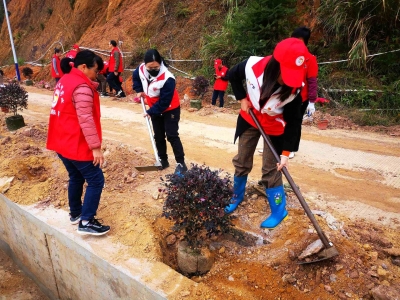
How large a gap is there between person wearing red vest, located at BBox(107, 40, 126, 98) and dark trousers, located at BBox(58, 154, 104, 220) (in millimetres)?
7630

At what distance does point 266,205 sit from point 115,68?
806 cm

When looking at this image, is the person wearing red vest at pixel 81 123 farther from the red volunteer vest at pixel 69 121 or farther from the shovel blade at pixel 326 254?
the shovel blade at pixel 326 254

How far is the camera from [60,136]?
2.87 metres

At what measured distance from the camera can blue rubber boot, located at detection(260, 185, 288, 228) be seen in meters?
3.01

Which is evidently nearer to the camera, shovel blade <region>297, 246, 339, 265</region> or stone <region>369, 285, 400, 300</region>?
stone <region>369, 285, 400, 300</region>

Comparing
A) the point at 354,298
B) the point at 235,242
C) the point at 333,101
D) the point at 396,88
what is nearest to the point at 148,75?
the point at 235,242

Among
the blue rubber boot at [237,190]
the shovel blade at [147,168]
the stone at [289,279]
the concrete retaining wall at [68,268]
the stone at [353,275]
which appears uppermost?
the blue rubber boot at [237,190]

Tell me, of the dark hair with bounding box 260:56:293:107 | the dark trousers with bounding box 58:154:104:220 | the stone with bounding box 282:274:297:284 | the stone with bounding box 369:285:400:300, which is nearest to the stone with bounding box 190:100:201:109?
the dark trousers with bounding box 58:154:104:220

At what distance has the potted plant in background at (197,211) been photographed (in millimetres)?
2629

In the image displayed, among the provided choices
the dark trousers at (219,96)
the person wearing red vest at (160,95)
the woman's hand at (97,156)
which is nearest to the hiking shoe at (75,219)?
the woman's hand at (97,156)

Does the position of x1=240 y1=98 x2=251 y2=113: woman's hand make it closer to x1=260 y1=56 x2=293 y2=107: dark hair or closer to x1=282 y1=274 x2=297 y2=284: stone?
x1=260 y1=56 x2=293 y2=107: dark hair

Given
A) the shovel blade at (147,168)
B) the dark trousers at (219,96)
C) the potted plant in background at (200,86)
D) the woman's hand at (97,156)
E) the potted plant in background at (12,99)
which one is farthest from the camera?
the potted plant in background at (200,86)

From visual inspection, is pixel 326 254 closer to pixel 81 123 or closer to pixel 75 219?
pixel 81 123

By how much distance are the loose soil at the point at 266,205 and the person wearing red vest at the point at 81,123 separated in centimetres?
66
